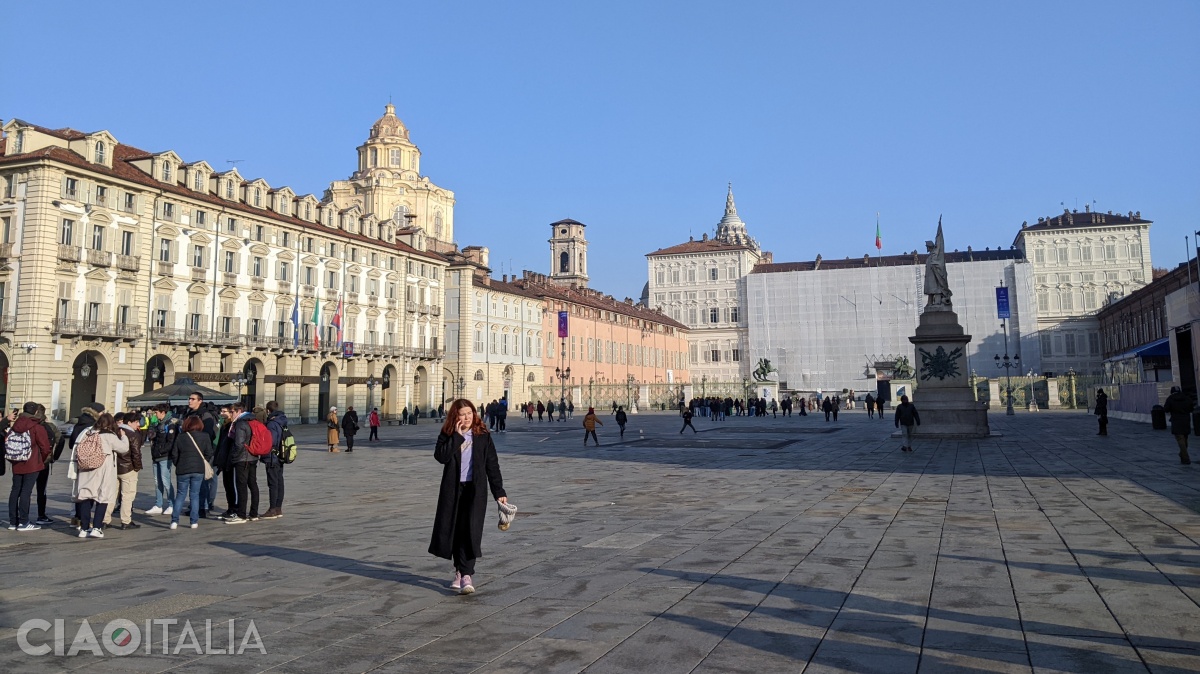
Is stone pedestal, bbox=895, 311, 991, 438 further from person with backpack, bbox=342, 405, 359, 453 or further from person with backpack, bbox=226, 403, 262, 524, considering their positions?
person with backpack, bbox=226, 403, 262, 524

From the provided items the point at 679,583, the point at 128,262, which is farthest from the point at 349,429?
the point at 679,583

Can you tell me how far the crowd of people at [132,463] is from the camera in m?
A: 10.0

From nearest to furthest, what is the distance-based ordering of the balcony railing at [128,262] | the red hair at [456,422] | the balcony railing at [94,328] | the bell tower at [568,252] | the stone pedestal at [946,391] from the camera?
1. the red hair at [456,422]
2. the stone pedestal at [946,391]
3. the balcony railing at [94,328]
4. the balcony railing at [128,262]
5. the bell tower at [568,252]

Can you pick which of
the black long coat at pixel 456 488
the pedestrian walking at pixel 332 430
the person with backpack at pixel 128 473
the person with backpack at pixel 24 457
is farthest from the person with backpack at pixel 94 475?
the pedestrian walking at pixel 332 430

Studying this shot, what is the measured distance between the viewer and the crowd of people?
10.0 meters

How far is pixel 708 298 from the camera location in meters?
112

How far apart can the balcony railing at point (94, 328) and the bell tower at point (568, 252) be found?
78339mm

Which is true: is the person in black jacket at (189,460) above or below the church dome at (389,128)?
below

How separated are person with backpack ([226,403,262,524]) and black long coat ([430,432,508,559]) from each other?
5.14 meters

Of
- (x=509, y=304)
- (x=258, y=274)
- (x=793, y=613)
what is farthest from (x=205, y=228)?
(x=793, y=613)

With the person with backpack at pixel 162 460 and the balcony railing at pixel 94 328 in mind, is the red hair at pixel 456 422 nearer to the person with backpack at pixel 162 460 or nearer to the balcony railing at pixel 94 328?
the person with backpack at pixel 162 460

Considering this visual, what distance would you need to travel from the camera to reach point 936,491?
42.8 feet

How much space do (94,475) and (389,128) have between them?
284 feet

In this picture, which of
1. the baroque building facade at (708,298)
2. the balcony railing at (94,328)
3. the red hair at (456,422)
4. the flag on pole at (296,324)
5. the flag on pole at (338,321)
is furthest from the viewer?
the baroque building facade at (708,298)
